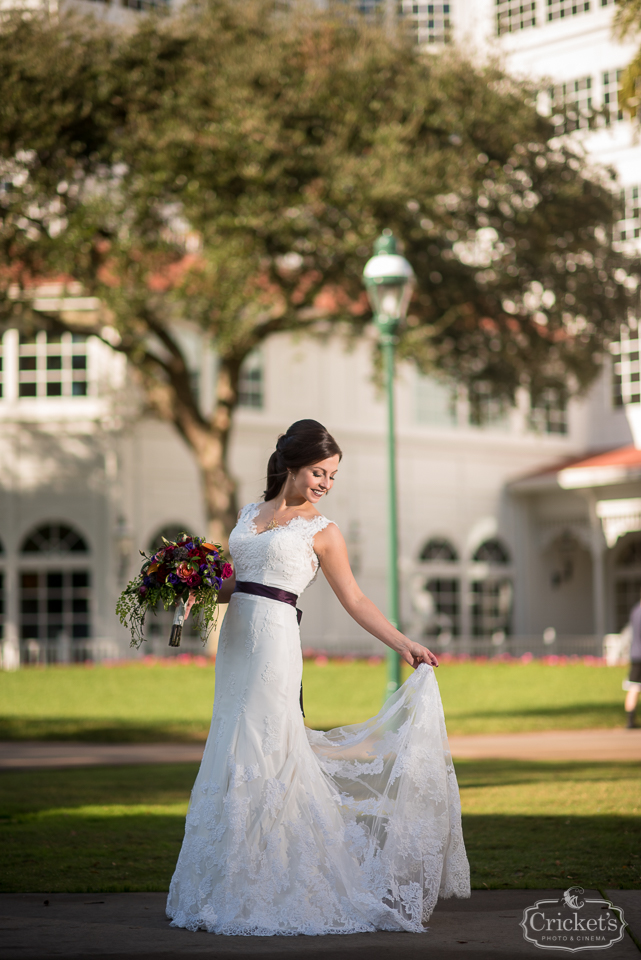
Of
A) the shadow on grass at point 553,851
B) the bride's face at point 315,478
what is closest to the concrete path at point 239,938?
the shadow on grass at point 553,851

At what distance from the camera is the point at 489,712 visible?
16531 mm

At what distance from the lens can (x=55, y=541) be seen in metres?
27.2

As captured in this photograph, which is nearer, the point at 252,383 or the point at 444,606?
the point at 252,383

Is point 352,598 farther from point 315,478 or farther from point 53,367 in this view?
point 53,367

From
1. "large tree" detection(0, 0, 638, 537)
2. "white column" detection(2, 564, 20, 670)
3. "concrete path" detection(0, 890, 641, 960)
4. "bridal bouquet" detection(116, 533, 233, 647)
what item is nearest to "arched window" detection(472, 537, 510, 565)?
"large tree" detection(0, 0, 638, 537)

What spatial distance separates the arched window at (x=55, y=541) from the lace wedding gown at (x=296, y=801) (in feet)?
74.1

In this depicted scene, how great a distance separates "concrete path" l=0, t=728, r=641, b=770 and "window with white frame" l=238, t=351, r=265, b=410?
52.4 feet

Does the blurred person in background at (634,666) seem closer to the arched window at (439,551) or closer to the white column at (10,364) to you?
the white column at (10,364)

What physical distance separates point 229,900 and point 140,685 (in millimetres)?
15099

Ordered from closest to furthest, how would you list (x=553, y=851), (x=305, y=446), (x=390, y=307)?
(x=305, y=446)
(x=553, y=851)
(x=390, y=307)

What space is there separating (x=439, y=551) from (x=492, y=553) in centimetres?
181

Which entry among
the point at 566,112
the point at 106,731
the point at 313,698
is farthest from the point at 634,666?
the point at 566,112

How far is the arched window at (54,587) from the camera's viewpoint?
2700 cm

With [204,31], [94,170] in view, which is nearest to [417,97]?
[204,31]
